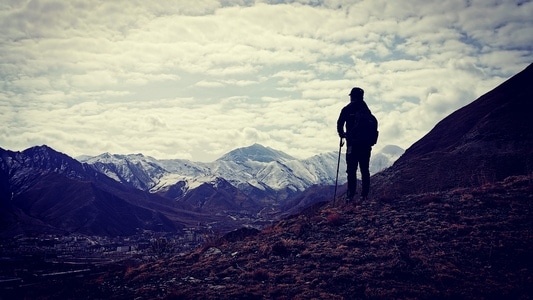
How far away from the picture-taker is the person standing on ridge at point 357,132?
2208 centimetres

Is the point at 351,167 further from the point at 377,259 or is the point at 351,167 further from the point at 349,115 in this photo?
the point at 377,259

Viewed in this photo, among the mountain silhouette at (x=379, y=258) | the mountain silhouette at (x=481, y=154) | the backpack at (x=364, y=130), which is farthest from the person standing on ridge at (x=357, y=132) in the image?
the mountain silhouette at (x=481, y=154)

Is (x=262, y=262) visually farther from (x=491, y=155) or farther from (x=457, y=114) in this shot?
(x=457, y=114)

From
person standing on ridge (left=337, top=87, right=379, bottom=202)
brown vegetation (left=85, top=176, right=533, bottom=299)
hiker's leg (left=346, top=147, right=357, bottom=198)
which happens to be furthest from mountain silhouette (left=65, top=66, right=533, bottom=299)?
person standing on ridge (left=337, top=87, right=379, bottom=202)

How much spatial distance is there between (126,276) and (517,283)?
15.7 m

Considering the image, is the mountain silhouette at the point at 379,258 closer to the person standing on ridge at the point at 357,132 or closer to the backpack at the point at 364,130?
the person standing on ridge at the point at 357,132

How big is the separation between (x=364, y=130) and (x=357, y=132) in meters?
0.42

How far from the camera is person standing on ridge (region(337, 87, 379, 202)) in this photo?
72.4 feet

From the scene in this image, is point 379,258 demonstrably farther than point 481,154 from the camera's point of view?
No

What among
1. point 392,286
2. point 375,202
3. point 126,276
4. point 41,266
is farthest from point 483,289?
point 41,266

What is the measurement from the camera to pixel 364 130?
72.3 ft

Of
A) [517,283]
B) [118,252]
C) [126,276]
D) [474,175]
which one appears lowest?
[118,252]

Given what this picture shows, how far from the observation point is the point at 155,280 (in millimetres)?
15812

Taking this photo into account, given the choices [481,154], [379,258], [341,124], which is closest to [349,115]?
[341,124]
